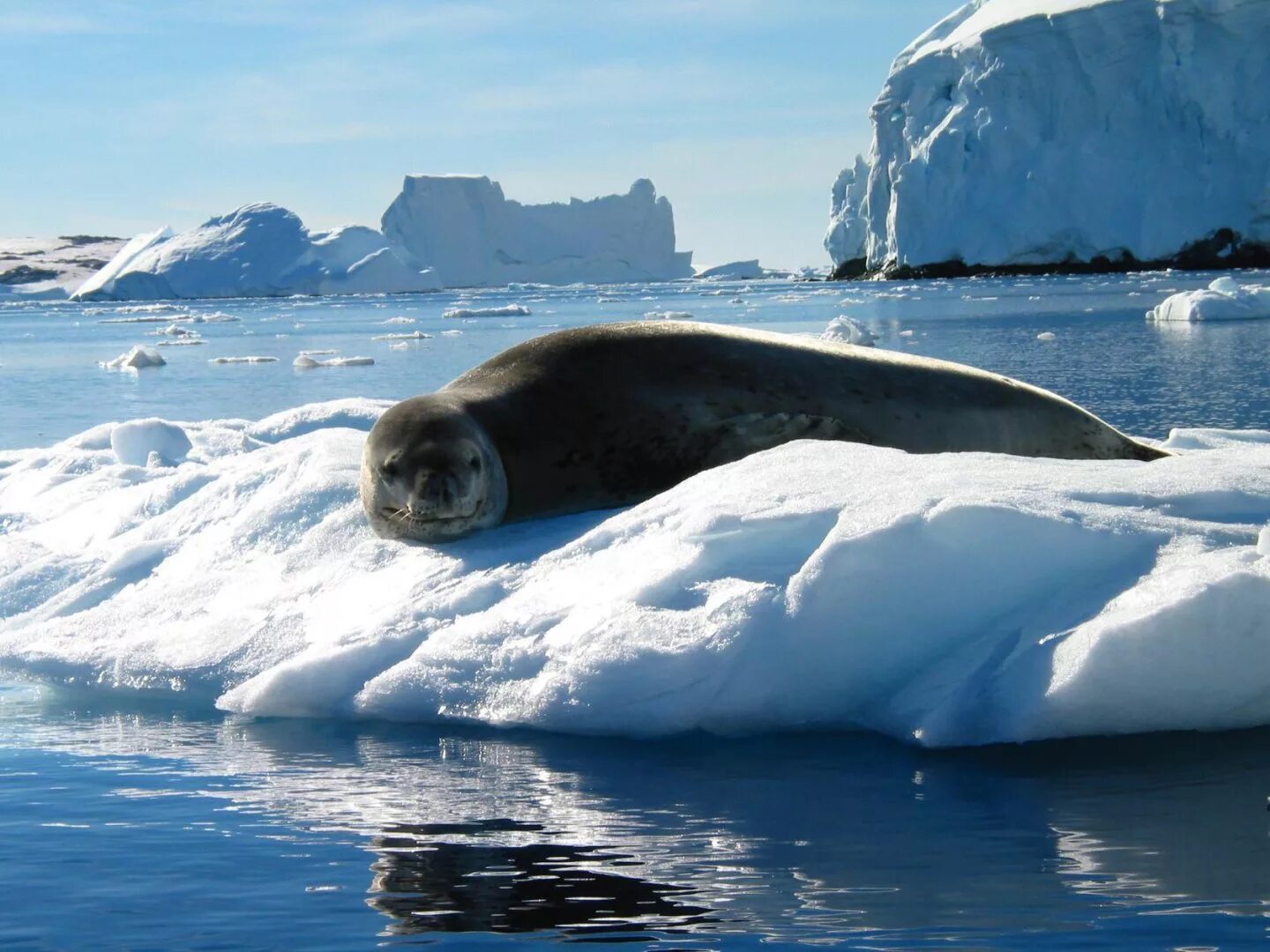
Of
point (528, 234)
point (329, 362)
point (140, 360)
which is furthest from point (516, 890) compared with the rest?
point (528, 234)

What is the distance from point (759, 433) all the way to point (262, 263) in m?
50.4

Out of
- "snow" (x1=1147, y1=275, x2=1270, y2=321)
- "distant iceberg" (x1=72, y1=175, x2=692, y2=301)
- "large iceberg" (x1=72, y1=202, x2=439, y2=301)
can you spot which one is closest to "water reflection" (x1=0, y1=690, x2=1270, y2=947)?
"snow" (x1=1147, y1=275, x2=1270, y2=321)

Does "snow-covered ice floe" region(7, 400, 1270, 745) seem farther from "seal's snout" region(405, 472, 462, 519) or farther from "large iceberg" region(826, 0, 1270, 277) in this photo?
"large iceberg" region(826, 0, 1270, 277)

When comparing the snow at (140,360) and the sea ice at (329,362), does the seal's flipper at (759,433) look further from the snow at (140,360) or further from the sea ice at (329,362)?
the snow at (140,360)

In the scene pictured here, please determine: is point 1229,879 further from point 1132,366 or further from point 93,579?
point 1132,366

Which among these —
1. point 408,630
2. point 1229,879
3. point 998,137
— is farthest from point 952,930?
point 998,137

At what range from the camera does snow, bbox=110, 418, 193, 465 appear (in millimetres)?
6648

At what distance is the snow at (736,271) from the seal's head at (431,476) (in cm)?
8217

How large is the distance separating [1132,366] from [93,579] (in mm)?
10146

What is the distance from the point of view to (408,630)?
315cm

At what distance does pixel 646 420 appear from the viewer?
13.7 feet

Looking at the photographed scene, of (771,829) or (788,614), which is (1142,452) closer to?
(788,614)

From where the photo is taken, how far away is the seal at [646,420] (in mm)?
3865

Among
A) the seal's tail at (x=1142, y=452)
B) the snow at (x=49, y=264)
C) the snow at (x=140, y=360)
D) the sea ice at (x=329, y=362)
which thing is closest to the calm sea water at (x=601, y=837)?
the seal's tail at (x=1142, y=452)
